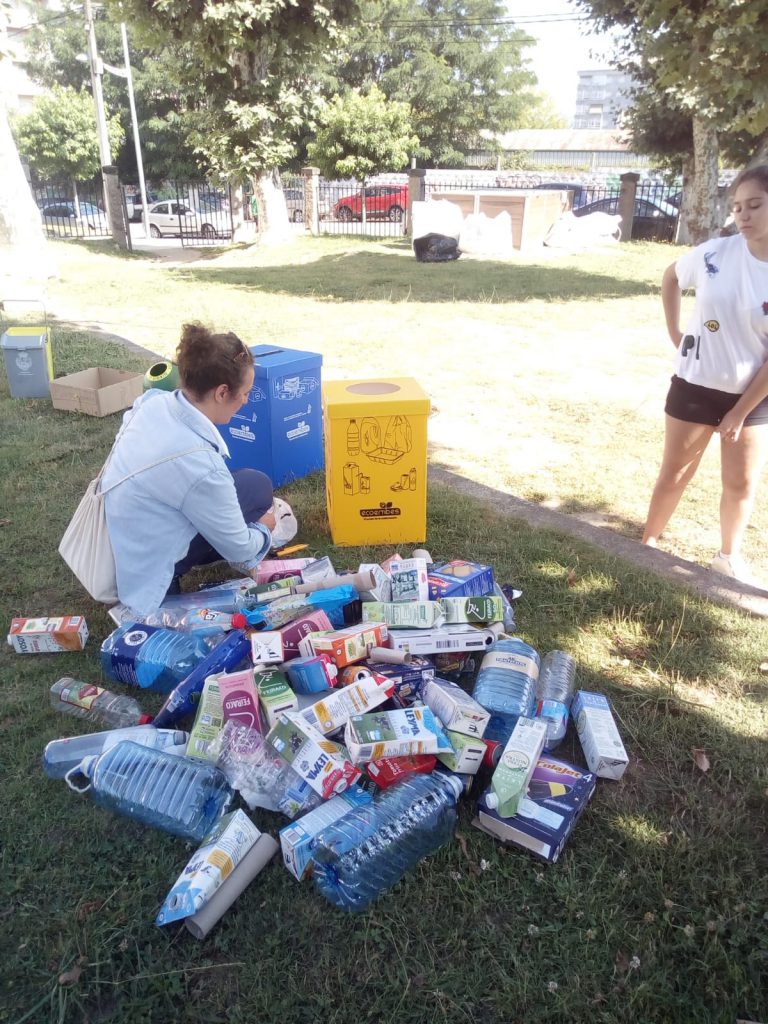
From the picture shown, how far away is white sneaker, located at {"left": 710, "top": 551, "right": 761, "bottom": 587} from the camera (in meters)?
3.77

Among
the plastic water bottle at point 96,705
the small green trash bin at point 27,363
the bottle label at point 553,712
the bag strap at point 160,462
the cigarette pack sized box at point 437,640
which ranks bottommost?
the plastic water bottle at point 96,705

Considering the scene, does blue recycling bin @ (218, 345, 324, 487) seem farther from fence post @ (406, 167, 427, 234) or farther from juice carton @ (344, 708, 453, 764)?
fence post @ (406, 167, 427, 234)

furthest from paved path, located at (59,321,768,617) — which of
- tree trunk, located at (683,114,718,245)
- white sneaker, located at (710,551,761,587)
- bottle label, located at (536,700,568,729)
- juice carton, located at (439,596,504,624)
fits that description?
tree trunk, located at (683,114,718,245)

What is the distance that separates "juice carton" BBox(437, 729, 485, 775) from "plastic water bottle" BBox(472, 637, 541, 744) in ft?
0.53

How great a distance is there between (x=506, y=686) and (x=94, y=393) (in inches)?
173

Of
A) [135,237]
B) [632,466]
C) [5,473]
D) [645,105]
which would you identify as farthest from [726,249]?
[135,237]

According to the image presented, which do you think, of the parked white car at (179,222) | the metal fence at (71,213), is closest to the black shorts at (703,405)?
the metal fence at (71,213)

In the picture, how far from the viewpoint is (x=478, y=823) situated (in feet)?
7.25

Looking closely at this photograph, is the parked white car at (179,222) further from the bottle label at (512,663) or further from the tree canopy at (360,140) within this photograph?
the bottle label at (512,663)

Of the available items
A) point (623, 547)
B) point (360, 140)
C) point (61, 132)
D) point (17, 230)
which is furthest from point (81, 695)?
point (61, 132)

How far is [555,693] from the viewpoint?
107 inches

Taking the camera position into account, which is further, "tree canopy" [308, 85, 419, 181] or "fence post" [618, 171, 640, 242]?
"tree canopy" [308, 85, 419, 181]

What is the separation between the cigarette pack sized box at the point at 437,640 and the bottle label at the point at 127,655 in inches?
37.3

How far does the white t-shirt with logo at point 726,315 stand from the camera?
126 inches
